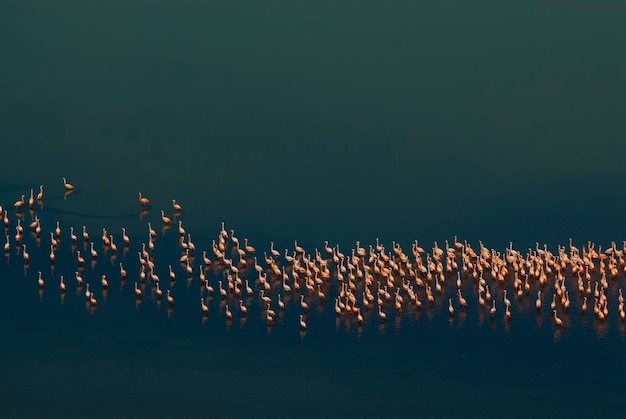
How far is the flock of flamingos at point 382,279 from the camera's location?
120m

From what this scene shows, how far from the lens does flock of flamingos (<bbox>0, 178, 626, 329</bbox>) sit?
12000cm

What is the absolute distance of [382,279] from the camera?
12300 cm

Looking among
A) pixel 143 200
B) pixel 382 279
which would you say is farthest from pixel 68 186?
pixel 382 279

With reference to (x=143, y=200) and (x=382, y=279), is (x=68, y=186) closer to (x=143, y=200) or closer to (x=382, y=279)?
(x=143, y=200)

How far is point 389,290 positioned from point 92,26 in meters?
84.6

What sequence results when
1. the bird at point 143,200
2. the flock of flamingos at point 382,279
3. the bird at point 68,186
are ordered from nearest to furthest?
the flock of flamingos at point 382,279
the bird at point 143,200
the bird at point 68,186

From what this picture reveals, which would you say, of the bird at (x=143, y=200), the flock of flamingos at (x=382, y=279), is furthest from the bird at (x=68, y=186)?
the flock of flamingos at (x=382, y=279)

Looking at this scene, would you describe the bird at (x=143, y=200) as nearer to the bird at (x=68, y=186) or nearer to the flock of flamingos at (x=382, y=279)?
the bird at (x=68, y=186)

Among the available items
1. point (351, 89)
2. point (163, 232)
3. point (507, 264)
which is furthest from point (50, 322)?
point (351, 89)

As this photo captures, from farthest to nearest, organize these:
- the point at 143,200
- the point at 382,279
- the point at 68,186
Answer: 1. the point at 68,186
2. the point at 143,200
3. the point at 382,279

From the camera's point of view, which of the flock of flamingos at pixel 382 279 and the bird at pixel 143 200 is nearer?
the flock of flamingos at pixel 382 279

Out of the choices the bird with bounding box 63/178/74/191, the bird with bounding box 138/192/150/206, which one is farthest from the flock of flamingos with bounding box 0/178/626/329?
the bird with bounding box 63/178/74/191

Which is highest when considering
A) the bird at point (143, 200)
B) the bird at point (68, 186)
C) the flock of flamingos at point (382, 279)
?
the bird at point (68, 186)

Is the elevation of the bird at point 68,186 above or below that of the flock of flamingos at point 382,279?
above
